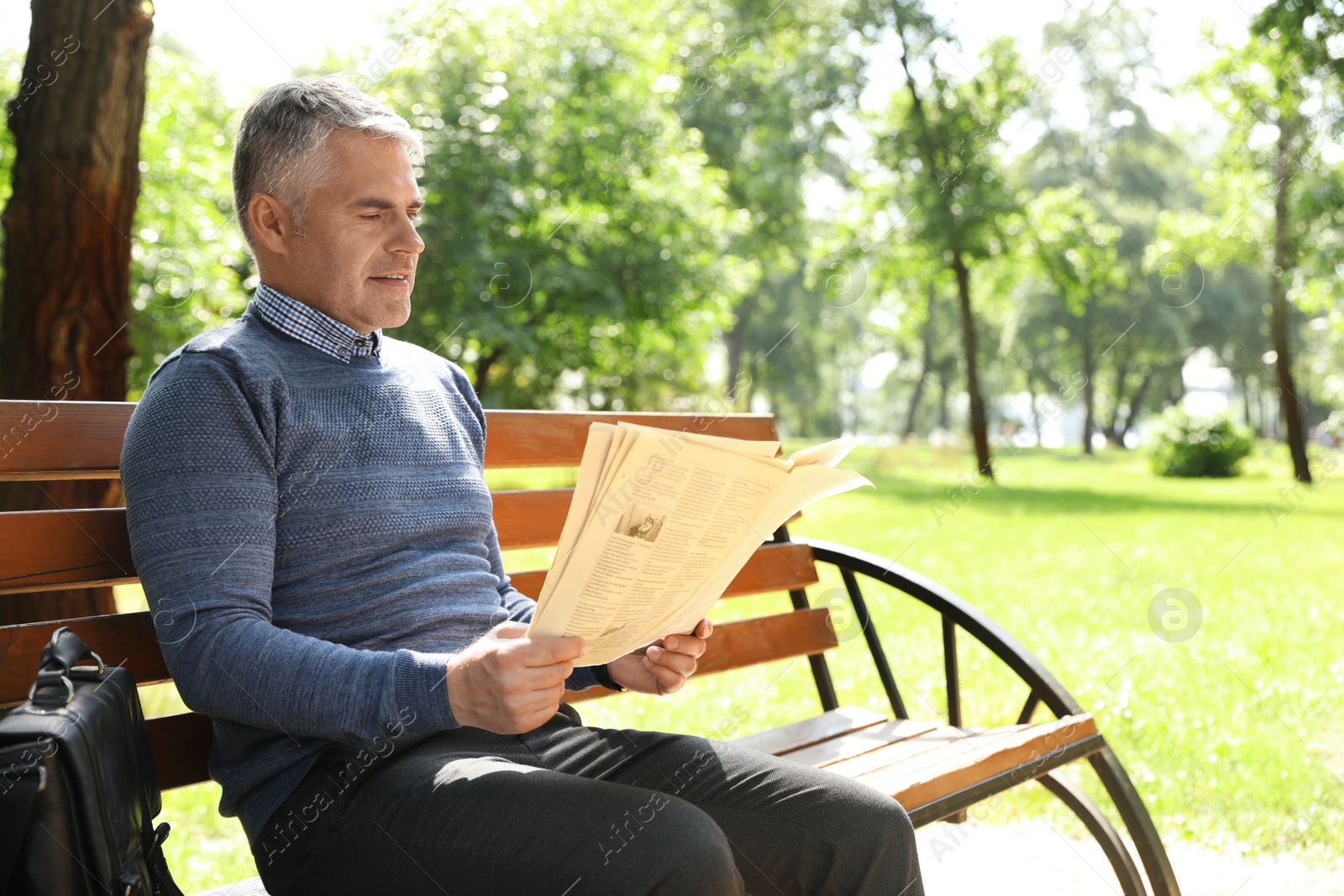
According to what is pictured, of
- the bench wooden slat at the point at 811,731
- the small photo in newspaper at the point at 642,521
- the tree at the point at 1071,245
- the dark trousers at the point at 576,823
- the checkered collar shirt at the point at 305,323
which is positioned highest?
the tree at the point at 1071,245

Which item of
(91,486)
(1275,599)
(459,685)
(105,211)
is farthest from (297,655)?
(1275,599)

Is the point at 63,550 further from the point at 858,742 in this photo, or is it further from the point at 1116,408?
the point at 1116,408

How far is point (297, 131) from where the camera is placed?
1833mm

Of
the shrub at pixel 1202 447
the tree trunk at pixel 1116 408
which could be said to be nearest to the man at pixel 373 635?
the shrub at pixel 1202 447

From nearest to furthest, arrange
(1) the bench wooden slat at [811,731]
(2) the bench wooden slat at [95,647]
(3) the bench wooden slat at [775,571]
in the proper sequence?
(2) the bench wooden slat at [95,647]
(1) the bench wooden slat at [811,731]
(3) the bench wooden slat at [775,571]

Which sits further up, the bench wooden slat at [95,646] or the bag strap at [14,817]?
the bench wooden slat at [95,646]

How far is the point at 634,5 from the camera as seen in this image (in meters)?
21.2

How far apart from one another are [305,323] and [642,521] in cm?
81

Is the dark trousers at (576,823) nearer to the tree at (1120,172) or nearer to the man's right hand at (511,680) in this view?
the man's right hand at (511,680)

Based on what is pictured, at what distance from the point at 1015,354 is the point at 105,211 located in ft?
118

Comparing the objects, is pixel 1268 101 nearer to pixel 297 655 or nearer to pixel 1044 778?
pixel 1044 778

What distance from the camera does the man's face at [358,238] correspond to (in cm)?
186

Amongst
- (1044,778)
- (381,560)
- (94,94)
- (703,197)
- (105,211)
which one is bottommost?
(1044,778)

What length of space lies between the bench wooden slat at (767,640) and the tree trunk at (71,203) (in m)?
2.12
